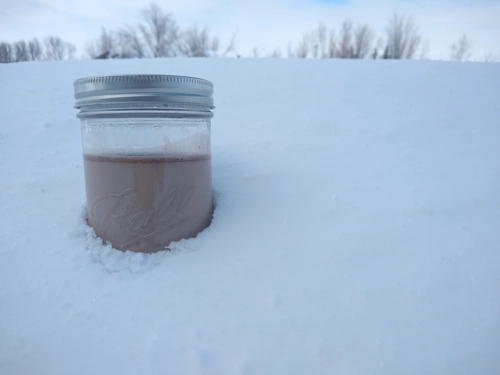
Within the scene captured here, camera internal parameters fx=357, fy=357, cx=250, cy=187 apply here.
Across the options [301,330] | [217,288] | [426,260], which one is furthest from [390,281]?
[217,288]

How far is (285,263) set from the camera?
5.22 ft

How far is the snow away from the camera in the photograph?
1.28 m

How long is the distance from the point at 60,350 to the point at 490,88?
3826mm

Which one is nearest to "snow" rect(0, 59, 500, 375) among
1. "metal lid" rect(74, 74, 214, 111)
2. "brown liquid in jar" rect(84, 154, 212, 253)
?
"brown liquid in jar" rect(84, 154, 212, 253)

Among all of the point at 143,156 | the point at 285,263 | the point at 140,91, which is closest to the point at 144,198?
the point at 143,156

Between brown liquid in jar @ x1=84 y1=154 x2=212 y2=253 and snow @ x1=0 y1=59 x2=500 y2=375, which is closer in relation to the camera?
snow @ x1=0 y1=59 x2=500 y2=375

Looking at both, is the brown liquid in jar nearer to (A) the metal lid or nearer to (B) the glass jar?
(B) the glass jar

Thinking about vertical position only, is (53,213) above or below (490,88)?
below

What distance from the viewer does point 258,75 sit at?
3.72 metres

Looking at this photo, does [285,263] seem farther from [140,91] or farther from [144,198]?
[140,91]

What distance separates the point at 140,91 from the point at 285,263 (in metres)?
0.98

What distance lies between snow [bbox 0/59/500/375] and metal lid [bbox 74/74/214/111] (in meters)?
0.60

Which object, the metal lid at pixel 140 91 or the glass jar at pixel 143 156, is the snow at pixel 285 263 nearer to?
the glass jar at pixel 143 156

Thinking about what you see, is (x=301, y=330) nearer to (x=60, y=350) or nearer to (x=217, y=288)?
(x=217, y=288)
